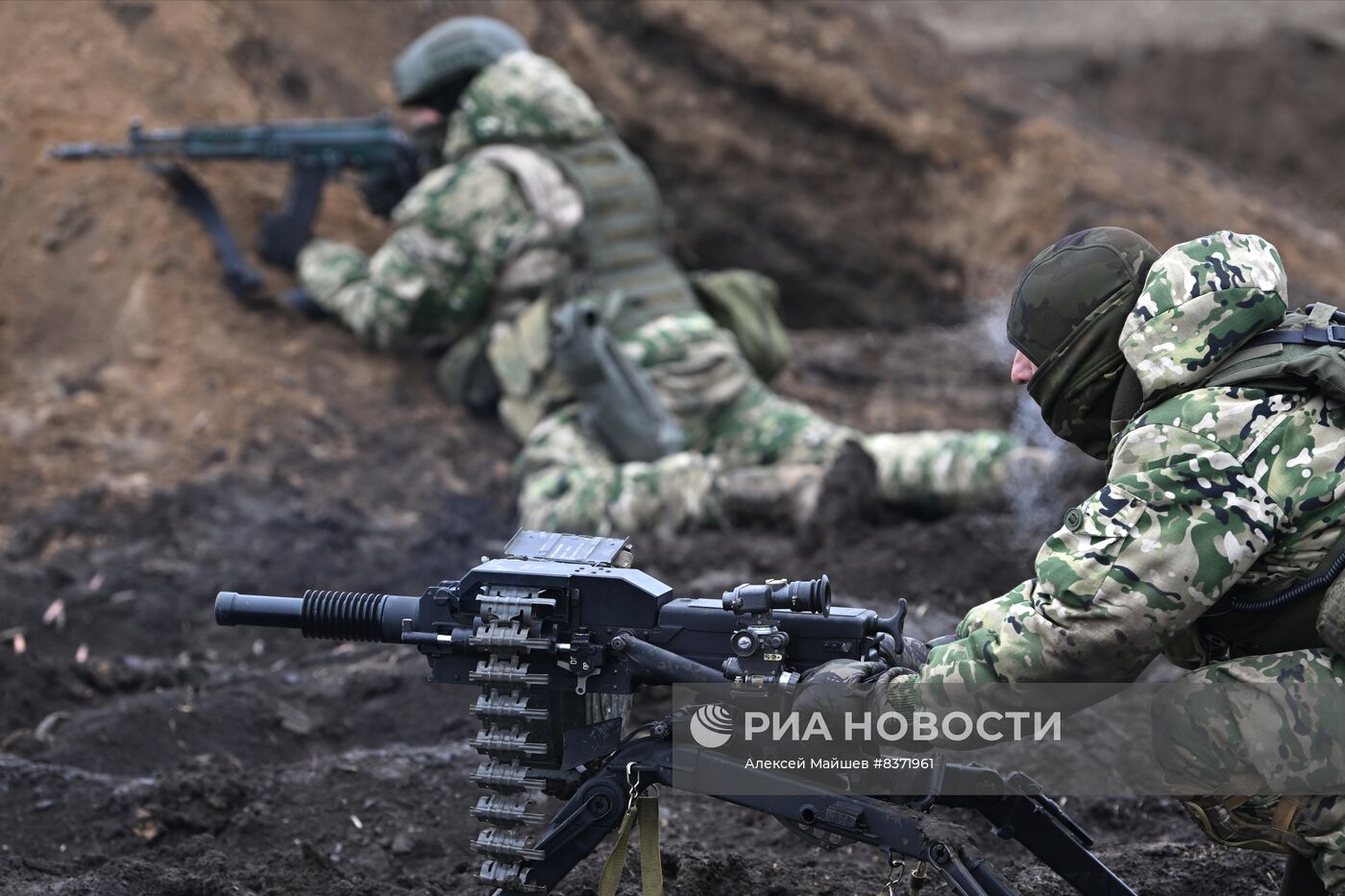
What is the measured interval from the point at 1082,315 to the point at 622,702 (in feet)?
4.00

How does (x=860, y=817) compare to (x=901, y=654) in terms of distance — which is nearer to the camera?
(x=860, y=817)

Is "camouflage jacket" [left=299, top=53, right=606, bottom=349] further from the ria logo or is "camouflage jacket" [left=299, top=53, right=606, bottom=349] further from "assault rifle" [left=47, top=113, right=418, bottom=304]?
the ria logo

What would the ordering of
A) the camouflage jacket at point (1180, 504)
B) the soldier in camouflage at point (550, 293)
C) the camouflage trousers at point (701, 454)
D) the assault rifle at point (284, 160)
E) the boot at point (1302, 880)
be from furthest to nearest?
the assault rifle at point (284, 160)
the soldier in camouflage at point (550, 293)
the camouflage trousers at point (701, 454)
the boot at point (1302, 880)
the camouflage jacket at point (1180, 504)

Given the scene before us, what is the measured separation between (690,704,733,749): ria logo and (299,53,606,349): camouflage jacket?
4.35 metres

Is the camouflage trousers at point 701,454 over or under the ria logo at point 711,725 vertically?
under

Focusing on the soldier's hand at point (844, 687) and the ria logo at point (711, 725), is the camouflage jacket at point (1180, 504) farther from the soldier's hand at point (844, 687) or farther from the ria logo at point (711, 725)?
the ria logo at point (711, 725)

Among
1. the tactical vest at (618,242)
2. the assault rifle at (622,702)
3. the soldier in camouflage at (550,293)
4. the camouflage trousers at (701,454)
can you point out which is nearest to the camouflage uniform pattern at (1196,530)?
the assault rifle at (622,702)

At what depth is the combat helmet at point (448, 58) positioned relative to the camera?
7.36 m

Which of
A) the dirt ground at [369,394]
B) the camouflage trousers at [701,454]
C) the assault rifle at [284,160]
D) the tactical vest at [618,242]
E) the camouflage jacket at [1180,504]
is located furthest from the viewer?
the assault rifle at [284,160]

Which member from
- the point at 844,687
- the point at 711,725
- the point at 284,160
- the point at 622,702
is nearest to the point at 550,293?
the point at 284,160

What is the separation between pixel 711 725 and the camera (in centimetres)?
306

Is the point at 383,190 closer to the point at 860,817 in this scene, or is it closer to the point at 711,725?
the point at 711,725

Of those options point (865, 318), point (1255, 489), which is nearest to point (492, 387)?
point (865, 318)

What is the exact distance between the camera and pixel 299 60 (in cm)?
870
